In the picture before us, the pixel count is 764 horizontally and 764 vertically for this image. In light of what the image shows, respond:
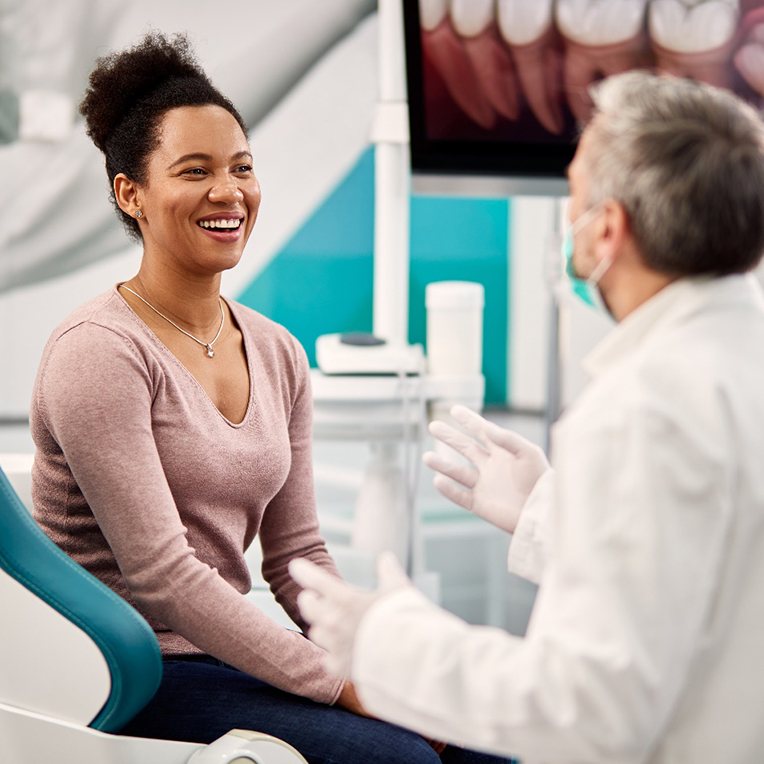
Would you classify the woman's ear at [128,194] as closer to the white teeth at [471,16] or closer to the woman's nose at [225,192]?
the woman's nose at [225,192]

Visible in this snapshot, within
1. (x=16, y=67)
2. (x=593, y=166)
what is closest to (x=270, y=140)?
(x=16, y=67)

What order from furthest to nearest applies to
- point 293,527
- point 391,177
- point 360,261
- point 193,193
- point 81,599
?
point 360,261 < point 391,177 < point 293,527 < point 193,193 < point 81,599

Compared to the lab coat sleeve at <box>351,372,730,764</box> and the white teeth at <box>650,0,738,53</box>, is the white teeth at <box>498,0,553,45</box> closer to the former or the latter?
the white teeth at <box>650,0,738,53</box>

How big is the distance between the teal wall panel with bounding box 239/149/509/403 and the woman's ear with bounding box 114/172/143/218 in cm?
256

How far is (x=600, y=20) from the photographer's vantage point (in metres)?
2.59

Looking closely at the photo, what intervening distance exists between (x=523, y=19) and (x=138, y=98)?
137cm

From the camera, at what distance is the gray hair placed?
0.86 metres

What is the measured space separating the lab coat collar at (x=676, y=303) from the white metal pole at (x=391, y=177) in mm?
1829

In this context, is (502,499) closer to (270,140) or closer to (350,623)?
(350,623)

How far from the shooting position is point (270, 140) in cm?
385

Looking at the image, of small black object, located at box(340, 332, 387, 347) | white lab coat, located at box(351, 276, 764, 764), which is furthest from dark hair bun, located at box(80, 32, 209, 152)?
small black object, located at box(340, 332, 387, 347)

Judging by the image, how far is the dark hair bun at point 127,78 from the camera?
1.45 m

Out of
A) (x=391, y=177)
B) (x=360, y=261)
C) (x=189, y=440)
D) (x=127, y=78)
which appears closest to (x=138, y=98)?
(x=127, y=78)

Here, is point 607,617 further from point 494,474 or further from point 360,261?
point 360,261
